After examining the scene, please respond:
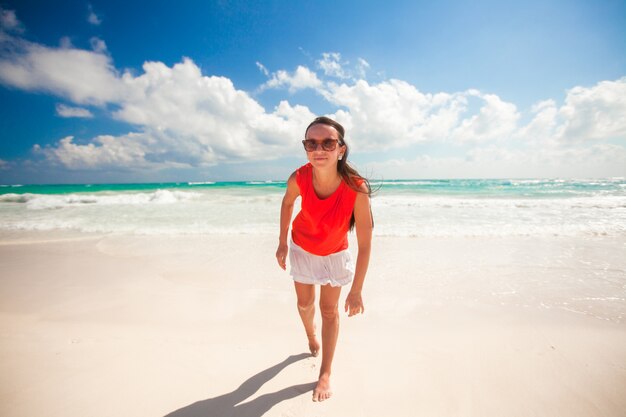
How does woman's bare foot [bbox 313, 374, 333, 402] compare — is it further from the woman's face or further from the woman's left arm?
the woman's face

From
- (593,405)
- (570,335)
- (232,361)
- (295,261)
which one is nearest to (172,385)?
(232,361)

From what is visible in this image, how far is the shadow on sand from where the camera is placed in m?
2.12

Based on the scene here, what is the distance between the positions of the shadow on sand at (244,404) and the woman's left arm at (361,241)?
3.03 feet

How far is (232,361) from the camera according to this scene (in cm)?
266

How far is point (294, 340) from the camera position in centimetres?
305

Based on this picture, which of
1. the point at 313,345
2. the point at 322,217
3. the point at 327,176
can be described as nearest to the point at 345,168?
the point at 327,176

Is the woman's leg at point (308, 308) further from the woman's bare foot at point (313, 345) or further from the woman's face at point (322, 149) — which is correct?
the woman's face at point (322, 149)

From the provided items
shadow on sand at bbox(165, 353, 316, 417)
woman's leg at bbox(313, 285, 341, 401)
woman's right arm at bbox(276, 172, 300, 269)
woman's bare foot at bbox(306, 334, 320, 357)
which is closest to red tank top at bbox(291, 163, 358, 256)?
woman's right arm at bbox(276, 172, 300, 269)

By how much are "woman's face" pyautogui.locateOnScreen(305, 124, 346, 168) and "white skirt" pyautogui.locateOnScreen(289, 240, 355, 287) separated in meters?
0.80

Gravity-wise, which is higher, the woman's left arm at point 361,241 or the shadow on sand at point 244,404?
the woman's left arm at point 361,241

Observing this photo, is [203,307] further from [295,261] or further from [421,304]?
[421,304]

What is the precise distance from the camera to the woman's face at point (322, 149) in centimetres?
215

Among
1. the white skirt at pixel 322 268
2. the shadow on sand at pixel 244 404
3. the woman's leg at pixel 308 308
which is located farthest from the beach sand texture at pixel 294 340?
the white skirt at pixel 322 268

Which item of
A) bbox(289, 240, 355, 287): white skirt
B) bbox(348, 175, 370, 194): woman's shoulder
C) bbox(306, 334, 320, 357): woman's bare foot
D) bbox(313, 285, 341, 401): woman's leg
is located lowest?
bbox(306, 334, 320, 357): woman's bare foot
